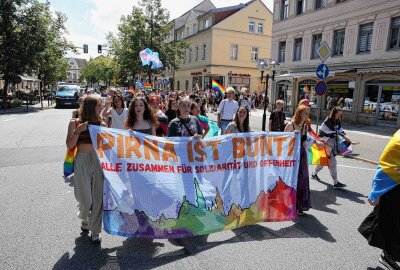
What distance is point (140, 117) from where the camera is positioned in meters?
4.76

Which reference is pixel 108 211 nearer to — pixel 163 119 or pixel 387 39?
pixel 163 119

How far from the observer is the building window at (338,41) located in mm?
21047

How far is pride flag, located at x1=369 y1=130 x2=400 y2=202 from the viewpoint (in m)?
3.20

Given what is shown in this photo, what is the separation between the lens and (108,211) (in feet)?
12.5

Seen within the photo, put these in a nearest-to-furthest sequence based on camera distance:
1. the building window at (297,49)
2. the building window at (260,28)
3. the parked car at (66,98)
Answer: the building window at (297,49), the parked car at (66,98), the building window at (260,28)

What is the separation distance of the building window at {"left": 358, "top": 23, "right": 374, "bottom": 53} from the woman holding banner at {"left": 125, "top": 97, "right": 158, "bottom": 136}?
18.4 m

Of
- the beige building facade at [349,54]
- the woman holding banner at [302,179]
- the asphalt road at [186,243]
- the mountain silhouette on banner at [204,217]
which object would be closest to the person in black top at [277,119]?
the asphalt road at [186,243]

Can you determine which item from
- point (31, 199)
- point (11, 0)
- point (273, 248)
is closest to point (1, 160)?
point (31, 199)

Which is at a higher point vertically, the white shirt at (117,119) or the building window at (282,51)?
the building window at (282,51)

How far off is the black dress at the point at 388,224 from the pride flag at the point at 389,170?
9 centimetres

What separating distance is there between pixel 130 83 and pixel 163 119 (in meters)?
43.6

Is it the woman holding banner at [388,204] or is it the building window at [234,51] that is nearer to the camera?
the woman holding banner at [388,204]

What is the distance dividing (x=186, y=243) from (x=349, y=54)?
19.8m

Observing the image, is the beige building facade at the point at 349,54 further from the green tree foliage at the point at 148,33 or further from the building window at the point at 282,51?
the green tree foliage at the point at 148,33
